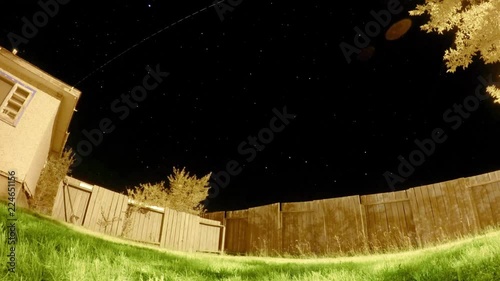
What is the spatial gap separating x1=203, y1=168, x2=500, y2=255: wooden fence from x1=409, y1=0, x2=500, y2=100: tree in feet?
15.3

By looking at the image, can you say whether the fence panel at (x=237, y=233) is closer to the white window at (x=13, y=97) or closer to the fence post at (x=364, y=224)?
the fence post at (x=364, y=224)

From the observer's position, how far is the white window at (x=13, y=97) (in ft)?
30.1

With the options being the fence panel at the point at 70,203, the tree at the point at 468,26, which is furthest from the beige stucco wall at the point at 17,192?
the tree at the point at 468,26

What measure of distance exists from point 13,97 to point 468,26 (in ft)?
39.0

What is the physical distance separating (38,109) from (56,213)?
3.31 meters

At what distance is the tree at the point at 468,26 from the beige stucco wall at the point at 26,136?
10.5 m

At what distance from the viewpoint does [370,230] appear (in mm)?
11062

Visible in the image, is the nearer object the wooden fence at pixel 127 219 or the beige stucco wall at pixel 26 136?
the beige stucco wall at pixel 26 136

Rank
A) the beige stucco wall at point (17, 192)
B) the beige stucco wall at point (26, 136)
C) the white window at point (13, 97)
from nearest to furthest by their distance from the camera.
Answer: the beige stucco wall at point (17, 192), the beige stucco wall at point (26, 136), the white window at point (13, 97)

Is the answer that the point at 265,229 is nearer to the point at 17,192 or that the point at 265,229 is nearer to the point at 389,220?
the point at 389,220

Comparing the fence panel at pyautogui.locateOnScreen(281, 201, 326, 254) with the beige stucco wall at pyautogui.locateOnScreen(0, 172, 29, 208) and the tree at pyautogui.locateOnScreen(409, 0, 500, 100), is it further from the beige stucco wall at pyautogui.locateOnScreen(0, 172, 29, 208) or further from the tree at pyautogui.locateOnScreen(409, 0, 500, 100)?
the beige stucco wall at pyautogui.locateOnScreen(0, 172, 29, 208)

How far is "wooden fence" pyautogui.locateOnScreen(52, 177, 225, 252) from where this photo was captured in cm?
973

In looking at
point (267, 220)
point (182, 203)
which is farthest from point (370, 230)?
point (182, 203)

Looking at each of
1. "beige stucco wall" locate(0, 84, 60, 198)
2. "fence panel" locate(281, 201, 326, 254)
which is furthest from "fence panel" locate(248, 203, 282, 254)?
"beige stucco wall" locate(0, 84, 60, 198)
